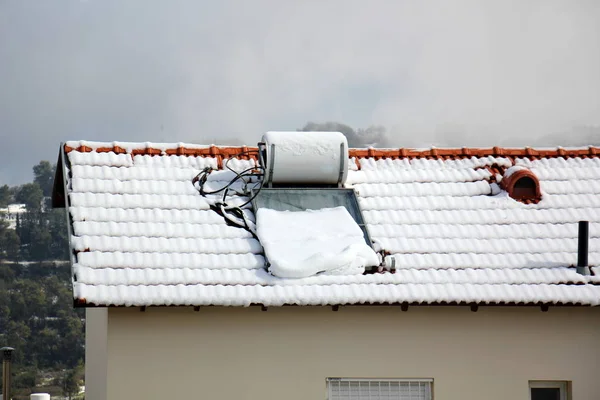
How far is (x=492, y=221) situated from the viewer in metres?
13.8

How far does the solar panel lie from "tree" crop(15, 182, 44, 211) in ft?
133

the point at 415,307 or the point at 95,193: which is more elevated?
the point at 95,193

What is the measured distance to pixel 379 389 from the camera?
40.9 feet

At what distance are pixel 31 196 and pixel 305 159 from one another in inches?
1733

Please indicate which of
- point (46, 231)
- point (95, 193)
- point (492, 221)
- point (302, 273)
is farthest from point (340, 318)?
point (46, 231)

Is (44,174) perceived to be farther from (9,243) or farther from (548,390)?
(548,390)

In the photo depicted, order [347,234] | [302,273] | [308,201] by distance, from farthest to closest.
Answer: [308,201]
[347,234]
[302,273]

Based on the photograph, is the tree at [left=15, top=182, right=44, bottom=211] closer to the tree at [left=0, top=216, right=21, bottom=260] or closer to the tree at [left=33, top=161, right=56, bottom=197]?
the tree at [left=33, top=161, right=56, bottom=197]

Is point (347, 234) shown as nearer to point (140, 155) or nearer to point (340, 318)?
point (340, 318)

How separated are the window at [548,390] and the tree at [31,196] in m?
42.8

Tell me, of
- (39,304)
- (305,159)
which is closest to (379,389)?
(305,159)

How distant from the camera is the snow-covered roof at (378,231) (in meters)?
12.0

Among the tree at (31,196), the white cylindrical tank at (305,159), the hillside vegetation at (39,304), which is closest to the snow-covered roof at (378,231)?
the white cylindrical tank at (305,159)

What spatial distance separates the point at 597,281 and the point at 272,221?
4.13 metres
